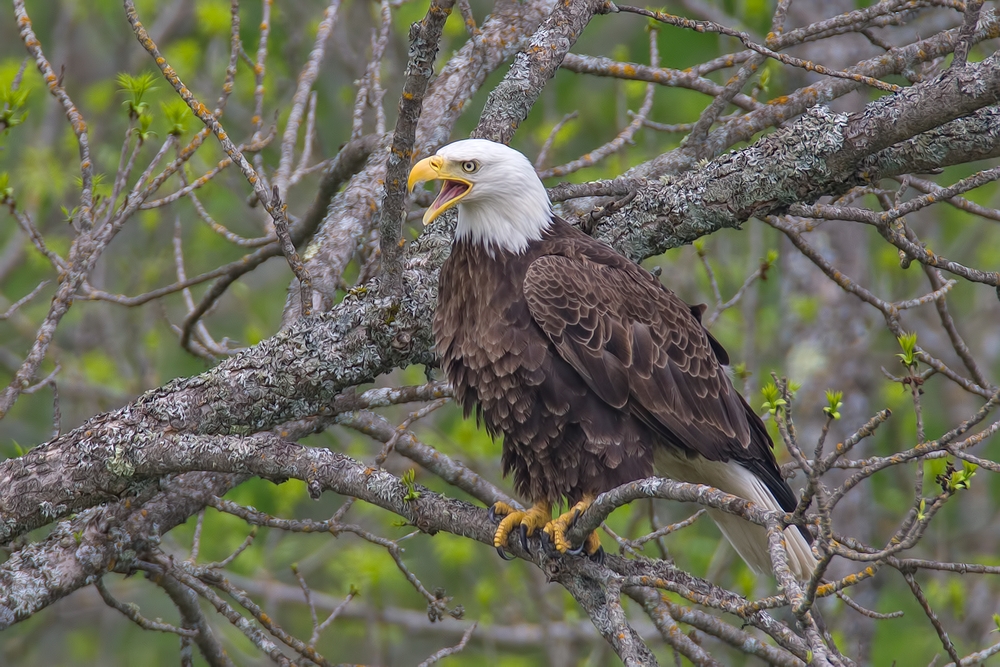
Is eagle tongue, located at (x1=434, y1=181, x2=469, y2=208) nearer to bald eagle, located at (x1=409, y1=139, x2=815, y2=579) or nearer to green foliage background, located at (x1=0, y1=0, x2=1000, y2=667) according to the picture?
bald eagle, located at (x1=409, y1=139, x2=815, y2=579)

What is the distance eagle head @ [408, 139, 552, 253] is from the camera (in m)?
3.43

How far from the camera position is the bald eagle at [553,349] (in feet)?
11.0

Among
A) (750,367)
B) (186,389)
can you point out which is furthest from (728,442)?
(750,367)

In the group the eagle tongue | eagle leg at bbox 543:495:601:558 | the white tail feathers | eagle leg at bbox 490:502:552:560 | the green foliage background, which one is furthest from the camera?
the green foliage background

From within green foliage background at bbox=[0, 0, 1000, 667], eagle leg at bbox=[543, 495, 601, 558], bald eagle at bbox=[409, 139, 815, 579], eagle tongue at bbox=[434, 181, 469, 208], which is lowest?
eagle leg at bbox=[543, 495, 601, 558]

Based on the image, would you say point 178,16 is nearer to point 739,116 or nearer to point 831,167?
point 739,116

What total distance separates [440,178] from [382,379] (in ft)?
15.9

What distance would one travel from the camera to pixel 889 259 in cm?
734

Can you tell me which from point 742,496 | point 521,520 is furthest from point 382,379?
point 521,520

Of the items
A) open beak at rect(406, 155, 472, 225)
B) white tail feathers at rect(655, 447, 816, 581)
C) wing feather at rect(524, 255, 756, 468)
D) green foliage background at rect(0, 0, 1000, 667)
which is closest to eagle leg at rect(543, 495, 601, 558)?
wing feather at rect(524, 255, 756, 468)

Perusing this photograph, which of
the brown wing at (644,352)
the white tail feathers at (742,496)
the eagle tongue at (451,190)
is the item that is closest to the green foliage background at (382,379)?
the white tail feathers at (742,496)

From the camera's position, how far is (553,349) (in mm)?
3371

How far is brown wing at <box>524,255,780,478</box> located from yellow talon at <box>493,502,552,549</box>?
0.48 metres

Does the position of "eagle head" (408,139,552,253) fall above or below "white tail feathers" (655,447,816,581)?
above
